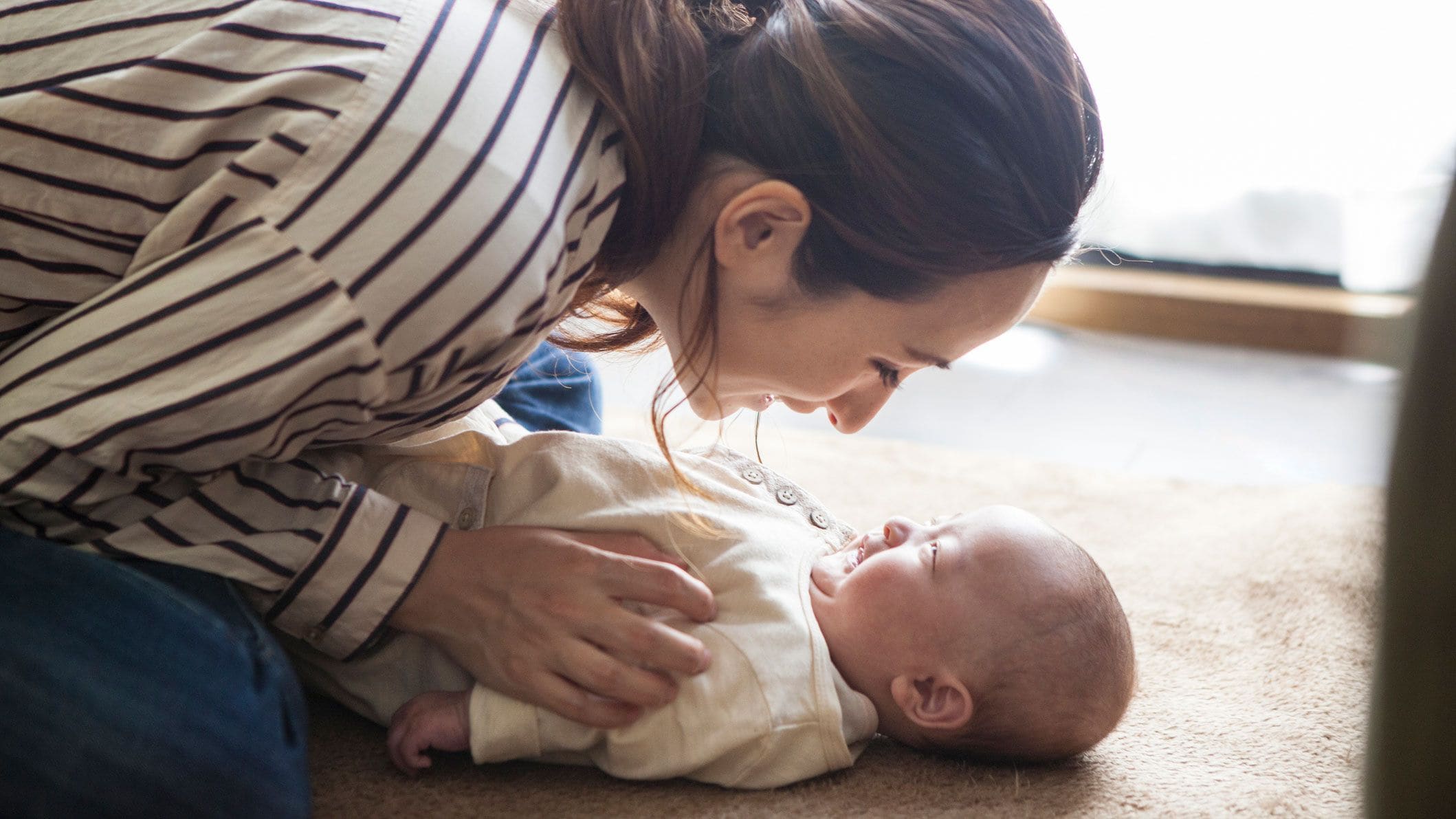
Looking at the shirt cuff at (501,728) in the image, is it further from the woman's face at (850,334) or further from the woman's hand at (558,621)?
the woman's face at (850,334)

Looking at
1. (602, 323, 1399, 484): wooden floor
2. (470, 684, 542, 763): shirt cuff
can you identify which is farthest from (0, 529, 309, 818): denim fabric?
(602, 323, 1399, 484): wooden floor

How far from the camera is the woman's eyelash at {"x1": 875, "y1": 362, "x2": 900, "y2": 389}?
89 cm

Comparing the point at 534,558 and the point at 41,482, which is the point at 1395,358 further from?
the point at 41,482

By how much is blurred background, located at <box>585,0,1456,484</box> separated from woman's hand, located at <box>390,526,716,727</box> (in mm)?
893

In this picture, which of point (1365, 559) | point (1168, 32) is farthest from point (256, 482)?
point (1168, 32)

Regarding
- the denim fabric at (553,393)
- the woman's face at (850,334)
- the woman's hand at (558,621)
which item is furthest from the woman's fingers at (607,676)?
the denim fabric at (553,393)

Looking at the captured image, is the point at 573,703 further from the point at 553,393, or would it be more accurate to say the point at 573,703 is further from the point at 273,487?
the point at 553,393

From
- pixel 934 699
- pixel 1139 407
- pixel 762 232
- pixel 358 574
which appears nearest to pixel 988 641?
pixel 934 699

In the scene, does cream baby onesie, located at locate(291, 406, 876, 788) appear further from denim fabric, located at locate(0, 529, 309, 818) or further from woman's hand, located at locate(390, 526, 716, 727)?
denim fabric, located at locate(0, 529, 309, 818)

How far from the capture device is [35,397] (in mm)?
665

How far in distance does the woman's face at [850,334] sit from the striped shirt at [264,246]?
0.14 metres

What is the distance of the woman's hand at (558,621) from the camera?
0.79 metres

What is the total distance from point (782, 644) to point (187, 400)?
42cm

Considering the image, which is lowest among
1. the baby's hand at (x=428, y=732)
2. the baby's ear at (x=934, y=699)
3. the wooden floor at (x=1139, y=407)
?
the wooden floor at (x=1139, y=407)
